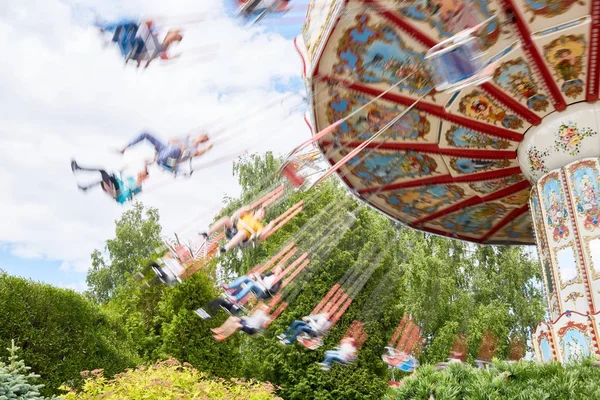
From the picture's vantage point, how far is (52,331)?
11453 mm

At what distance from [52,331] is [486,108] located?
9.32 m

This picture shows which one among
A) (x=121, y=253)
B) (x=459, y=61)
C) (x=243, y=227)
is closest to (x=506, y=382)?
(x=459, y=61)

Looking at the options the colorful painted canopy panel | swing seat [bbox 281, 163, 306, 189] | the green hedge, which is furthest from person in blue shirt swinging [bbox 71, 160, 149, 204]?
the green hedge

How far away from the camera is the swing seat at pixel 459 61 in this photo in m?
5.16

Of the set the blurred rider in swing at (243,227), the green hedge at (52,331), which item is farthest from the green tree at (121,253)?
the blurred rider in swing at (243,227)

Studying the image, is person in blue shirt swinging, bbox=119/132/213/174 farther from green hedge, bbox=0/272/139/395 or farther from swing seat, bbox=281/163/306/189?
green hedge, bbox=0/272/139/395

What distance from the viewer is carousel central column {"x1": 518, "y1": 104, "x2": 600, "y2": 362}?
745cm

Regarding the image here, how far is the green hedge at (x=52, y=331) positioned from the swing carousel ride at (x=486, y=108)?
656 cm

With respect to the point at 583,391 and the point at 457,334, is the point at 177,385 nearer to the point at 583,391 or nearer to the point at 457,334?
the point at 583,391

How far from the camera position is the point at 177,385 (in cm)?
937

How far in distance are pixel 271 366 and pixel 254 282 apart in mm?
12630

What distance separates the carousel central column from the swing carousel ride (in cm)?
2

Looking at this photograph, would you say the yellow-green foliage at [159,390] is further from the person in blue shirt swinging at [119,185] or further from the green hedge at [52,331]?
the person in blue shirt swinging at [119,185]

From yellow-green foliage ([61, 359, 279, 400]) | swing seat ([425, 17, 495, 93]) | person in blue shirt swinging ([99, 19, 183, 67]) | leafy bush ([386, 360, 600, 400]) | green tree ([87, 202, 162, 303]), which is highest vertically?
green tree ([87, 202, 162, 303])
